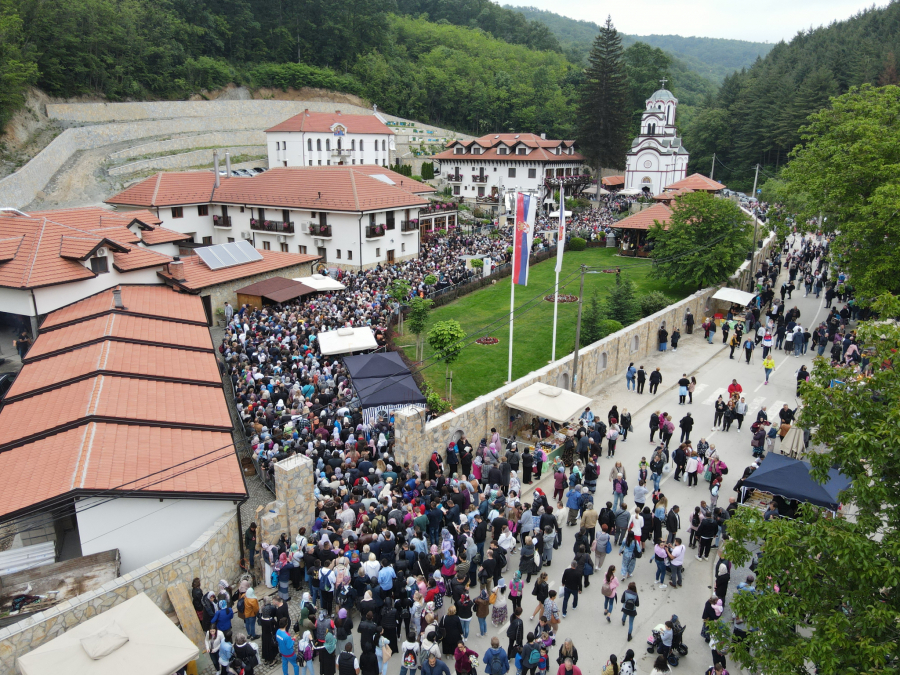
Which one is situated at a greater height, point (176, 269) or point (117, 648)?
point (176, 269)

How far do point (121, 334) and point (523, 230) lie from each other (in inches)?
480

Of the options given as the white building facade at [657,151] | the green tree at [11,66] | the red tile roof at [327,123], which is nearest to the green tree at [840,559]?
the green tree at [11,66]

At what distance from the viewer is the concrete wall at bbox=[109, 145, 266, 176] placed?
49.4 metres

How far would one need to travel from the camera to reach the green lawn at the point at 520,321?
894 inches

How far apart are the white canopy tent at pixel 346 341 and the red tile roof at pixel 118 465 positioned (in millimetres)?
7298

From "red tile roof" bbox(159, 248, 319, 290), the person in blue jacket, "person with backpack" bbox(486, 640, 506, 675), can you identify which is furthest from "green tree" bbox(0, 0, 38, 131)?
"person with backpack" bbox(486, 640, 506, 675)

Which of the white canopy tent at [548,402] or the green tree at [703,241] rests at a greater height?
the green tree at [703,241]

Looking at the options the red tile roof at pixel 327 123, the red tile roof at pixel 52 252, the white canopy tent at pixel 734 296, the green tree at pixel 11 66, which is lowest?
the white canopy tent at pixel 734 296

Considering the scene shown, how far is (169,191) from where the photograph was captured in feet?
127

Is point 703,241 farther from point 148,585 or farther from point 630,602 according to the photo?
point 148,585

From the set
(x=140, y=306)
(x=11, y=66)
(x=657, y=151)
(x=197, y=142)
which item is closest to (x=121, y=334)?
(x=140, y=306)

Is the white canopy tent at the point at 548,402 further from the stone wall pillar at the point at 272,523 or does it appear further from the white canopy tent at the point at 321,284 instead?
the white canopy tent at the point at 321,284

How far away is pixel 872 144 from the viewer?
2203 centimetres

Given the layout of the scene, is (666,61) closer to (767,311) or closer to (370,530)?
(767,311)
